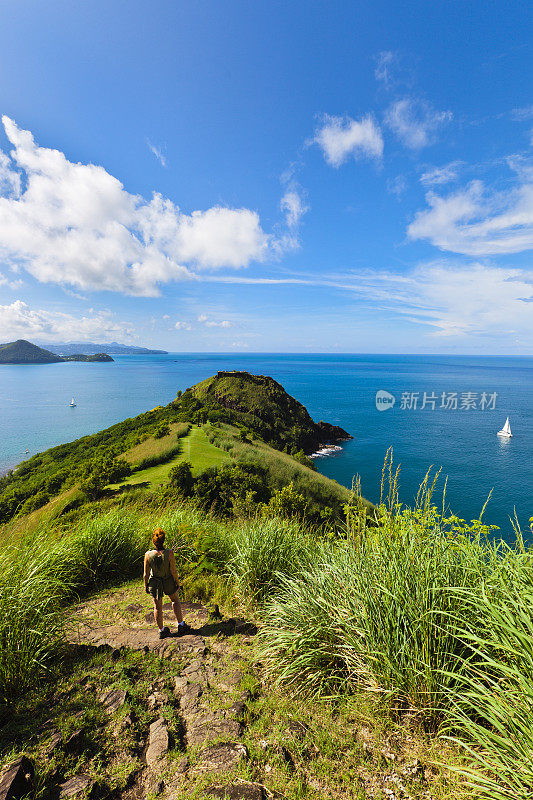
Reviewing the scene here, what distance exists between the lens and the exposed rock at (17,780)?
2.13 m

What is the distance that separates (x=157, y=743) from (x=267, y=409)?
73990 millimetres

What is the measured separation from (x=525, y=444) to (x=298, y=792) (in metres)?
88.2

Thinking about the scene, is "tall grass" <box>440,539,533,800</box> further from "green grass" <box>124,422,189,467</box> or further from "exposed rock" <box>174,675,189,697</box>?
"green grass" <box>124,422,189,467</box>

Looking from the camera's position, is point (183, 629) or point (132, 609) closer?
point (183, 629)

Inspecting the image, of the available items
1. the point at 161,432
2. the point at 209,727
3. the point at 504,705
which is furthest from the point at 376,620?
the point at 161,432

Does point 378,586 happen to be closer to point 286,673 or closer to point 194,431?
point 286,673

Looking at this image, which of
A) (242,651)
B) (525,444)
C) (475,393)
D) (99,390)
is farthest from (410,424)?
(99,390)

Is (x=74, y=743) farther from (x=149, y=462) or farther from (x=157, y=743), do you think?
(x=149, y=462)

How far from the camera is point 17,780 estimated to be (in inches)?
87.4

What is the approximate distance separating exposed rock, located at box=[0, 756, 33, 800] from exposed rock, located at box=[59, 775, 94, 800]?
0.77 ft

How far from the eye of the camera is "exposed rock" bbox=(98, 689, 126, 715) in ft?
9.66

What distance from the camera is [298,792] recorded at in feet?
7.50

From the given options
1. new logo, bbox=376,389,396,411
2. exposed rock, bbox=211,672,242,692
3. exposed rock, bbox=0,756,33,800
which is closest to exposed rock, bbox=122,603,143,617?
exposed rock, bbox=211,672,242,692

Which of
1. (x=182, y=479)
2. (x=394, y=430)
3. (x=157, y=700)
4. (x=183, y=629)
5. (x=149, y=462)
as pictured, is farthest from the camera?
(x=394, y=430)
